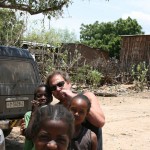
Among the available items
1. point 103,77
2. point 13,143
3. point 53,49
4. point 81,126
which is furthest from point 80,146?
point 103,77

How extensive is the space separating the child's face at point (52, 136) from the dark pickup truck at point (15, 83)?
5.41 m

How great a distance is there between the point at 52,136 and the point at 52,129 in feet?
0.09

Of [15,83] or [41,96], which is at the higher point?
[41,96]

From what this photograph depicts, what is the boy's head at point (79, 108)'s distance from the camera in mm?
2451

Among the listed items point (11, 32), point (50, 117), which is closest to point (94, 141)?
point (50, 117)

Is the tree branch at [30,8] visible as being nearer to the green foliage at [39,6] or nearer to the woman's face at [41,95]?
the green foliage at [39,6]

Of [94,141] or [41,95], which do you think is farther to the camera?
[41,95]

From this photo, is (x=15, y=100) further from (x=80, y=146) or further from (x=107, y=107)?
(x=107, y=107)

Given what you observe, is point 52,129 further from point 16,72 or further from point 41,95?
point 16,72

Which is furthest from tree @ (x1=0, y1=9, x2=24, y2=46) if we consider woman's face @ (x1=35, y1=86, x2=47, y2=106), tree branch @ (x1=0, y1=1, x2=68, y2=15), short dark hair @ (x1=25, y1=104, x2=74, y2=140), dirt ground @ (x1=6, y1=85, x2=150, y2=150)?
short dark hair @ (x1=25, y1=104, x2=74, y2=140)

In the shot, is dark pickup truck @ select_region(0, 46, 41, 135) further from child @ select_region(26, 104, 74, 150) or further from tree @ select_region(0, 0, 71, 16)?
child @ select_region(26, 104, 74, 150)

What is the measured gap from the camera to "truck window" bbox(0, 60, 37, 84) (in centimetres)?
724

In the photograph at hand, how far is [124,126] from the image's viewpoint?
1050 centimetres

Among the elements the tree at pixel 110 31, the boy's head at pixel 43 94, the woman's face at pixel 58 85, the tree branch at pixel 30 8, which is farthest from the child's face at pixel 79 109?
the tree at pixel 110 31
